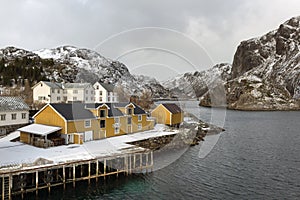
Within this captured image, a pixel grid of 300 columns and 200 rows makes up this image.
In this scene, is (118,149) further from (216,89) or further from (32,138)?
(216,89)

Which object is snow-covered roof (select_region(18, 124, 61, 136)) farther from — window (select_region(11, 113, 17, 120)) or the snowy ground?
window (select_region(11, 113, 17, 120))

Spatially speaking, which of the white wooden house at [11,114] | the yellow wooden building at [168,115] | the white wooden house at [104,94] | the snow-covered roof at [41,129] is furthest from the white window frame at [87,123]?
the white wooden house at [104,94]

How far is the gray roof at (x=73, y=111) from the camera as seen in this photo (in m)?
37.1

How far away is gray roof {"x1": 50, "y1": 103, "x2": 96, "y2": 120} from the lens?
122 feet

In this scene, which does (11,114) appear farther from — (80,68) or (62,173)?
(80,68)

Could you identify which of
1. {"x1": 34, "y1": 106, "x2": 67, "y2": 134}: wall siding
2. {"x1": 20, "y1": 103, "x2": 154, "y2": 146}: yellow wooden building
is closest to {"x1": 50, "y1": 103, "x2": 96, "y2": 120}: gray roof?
{"x1": 20, "y1": 103, "x2": 154, "y2": 146}: yellow wooden building

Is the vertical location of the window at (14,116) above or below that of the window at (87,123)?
above

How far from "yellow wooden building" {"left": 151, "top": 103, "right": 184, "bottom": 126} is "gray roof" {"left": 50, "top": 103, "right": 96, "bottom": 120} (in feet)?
66.2

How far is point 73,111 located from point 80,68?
11467 centimetres

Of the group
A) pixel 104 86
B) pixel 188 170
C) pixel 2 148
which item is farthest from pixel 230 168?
pixel 104 86

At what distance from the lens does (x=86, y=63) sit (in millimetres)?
161625

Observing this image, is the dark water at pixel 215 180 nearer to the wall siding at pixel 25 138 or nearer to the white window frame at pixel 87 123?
the white window frame at pixel 87 123

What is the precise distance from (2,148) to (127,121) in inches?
756

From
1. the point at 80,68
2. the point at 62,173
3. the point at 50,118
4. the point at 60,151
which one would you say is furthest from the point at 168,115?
the point at 80,68
